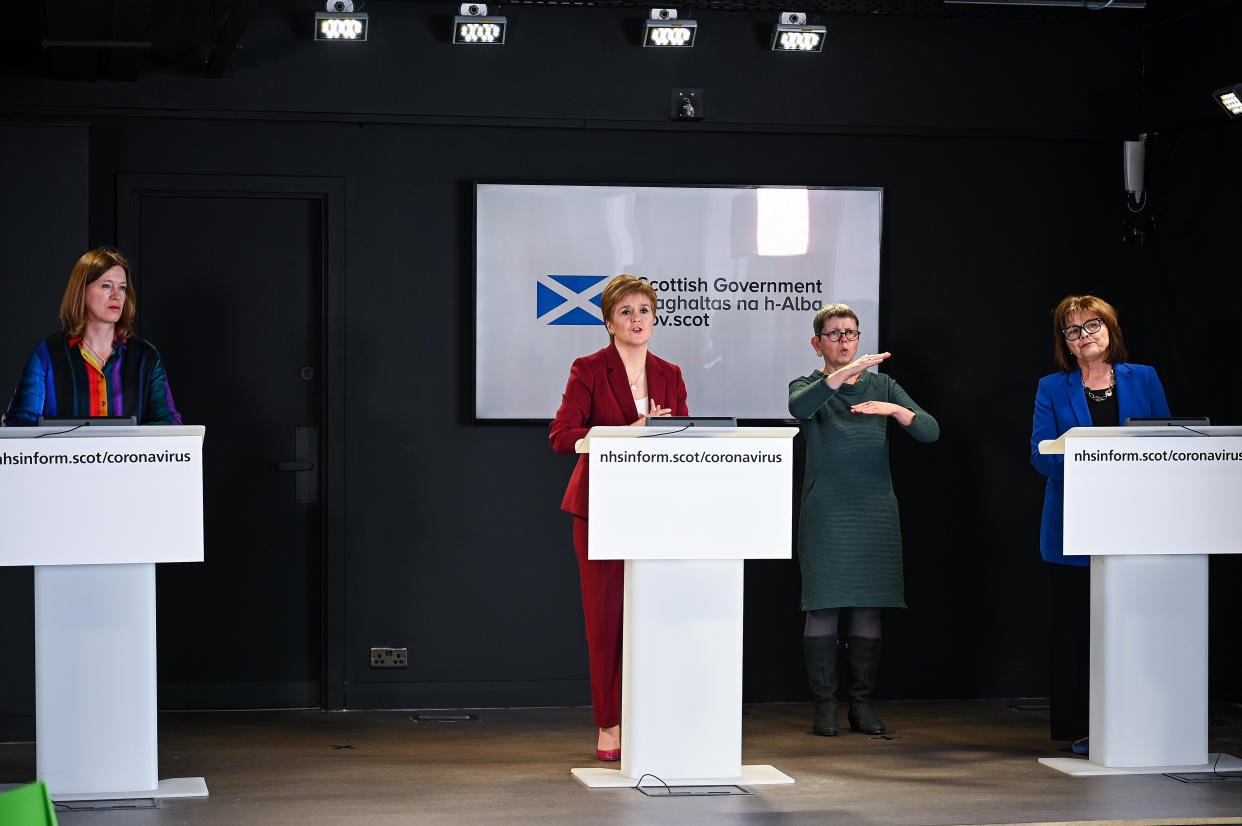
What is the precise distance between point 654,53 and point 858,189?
1.11 m

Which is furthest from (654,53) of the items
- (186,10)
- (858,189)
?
(186,10)

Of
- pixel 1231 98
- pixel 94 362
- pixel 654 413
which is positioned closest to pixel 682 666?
pixel 654 413

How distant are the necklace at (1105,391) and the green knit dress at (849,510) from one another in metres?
0.59

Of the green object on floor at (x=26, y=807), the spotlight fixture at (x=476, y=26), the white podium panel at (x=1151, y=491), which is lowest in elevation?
the green object on floor at (x=26, y=807)

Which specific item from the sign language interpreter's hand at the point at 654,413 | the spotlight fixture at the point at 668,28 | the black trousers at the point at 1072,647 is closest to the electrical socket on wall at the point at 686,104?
the spotlight fixture at the point at 668,28

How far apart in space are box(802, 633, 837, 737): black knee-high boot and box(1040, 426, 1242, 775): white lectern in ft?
3.50

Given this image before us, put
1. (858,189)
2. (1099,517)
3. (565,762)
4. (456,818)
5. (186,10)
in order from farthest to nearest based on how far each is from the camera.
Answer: (858,189), (186,10), (565,762), (1099,517), (456,818)

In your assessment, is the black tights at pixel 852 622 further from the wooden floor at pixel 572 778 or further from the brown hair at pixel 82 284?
the brown hair at pixel 82 284

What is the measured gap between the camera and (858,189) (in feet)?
21.9

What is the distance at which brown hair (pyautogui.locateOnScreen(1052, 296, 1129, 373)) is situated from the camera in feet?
17.4

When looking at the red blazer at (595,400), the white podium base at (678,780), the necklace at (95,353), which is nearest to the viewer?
the white podium base at (678,780)

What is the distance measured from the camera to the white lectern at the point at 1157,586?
195 inches

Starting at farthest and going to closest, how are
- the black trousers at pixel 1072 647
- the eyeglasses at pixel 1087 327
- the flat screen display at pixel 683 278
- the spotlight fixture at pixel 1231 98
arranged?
the flat screen display at pixel 683 278 → the spotlight fixture at pixel 1231 98 → the black trousers at pixel 1072 647 → the eyeglasses at pixel 1087 327

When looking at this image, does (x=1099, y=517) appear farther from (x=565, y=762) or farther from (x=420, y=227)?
(x=420, y=227)
